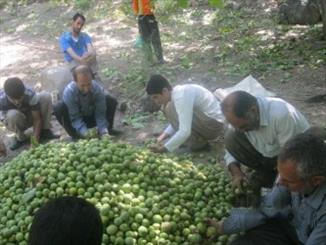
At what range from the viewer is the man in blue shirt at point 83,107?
19.7 ft

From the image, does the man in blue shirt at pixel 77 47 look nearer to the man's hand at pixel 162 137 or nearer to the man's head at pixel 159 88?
the man's hand at pixel 162 137

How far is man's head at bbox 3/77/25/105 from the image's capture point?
580cm

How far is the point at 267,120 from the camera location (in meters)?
3.88

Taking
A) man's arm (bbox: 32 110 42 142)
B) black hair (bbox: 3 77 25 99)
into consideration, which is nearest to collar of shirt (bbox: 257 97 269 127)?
black hair (bbox: 3 77 25 99)

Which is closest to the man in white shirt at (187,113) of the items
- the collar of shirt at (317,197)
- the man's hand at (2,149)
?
the man's hand at (2,149)

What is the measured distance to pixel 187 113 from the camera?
5047 mm

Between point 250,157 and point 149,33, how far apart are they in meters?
4.85

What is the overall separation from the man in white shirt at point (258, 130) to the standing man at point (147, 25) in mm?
4645

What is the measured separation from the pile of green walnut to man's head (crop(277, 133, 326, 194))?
94cm

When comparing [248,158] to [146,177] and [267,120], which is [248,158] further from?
[146,177]

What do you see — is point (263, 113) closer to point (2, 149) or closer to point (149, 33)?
point (2, 149)

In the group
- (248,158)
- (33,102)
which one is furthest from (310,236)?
(33,102)

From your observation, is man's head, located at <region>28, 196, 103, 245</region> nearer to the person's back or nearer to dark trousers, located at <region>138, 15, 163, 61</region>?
the person's back

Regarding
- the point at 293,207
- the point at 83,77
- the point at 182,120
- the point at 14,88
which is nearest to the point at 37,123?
the point at 14,88
